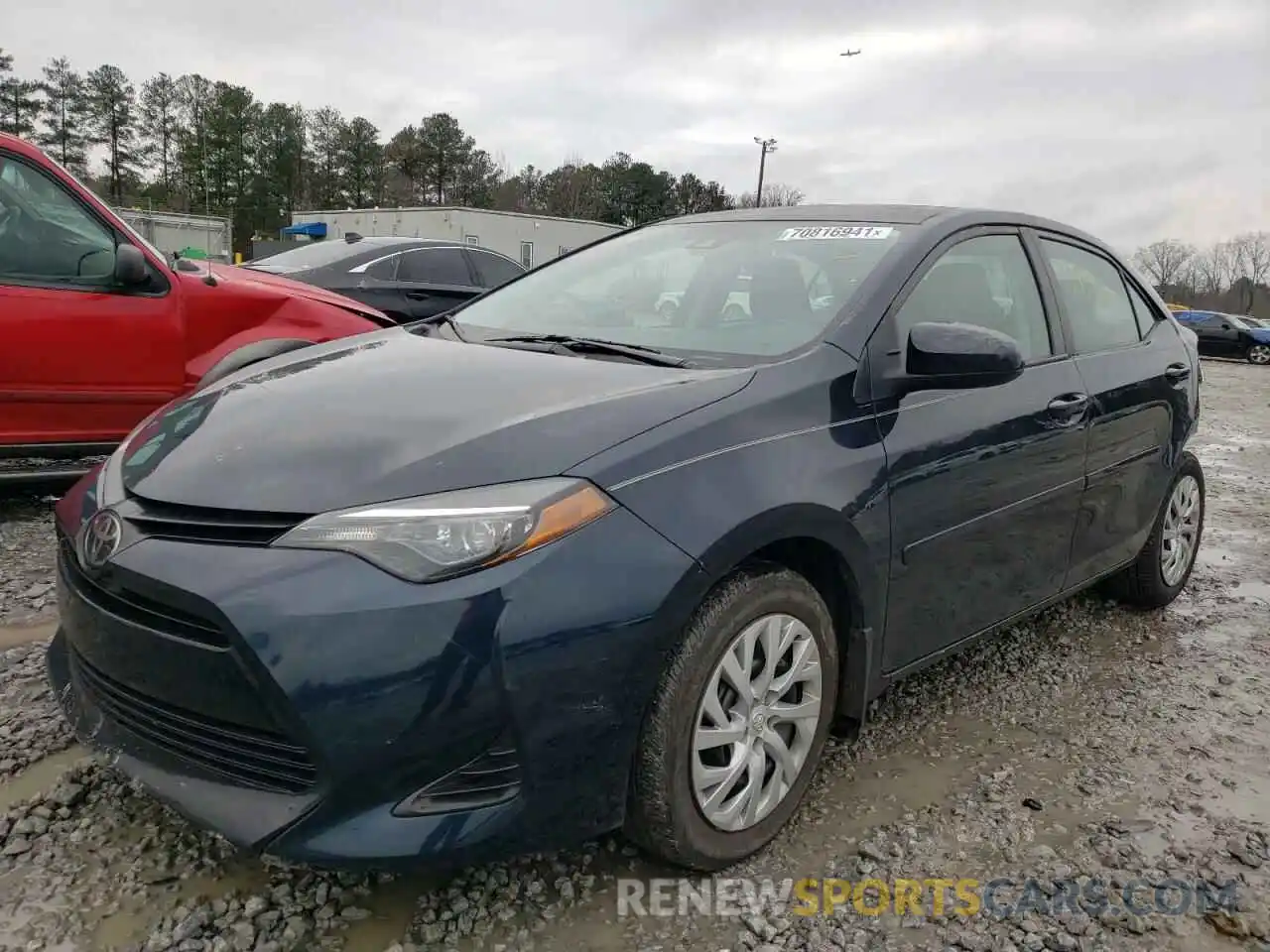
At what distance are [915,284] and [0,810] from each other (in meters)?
2.71

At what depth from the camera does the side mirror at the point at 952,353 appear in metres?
2.45

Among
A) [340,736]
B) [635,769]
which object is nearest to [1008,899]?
[635,769]

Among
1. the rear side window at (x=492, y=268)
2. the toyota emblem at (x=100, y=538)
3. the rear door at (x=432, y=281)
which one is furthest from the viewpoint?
the rear side window at (x=492, y=268)

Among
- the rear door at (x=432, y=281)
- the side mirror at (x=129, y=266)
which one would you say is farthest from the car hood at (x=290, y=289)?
the rear door at (x=432, y=281)

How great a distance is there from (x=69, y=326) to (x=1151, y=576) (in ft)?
15.9

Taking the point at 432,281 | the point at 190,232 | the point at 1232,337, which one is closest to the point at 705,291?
the point at 432,281

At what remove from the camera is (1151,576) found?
4.04m

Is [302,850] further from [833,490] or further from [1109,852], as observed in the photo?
[1109,852]

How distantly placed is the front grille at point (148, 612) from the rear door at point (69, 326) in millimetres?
2625

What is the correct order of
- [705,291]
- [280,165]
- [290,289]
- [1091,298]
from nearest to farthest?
[705,291]
[1091,298]
[290,289]
[280,165]

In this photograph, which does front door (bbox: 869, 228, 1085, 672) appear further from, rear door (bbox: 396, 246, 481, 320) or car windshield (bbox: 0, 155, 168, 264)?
rear door (bbox: 396, 246, 481, 320)

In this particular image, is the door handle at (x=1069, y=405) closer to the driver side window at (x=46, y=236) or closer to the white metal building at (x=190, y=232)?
the driver side window at (x=46, y=236)

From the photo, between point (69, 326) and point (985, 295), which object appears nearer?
point (985, 295)

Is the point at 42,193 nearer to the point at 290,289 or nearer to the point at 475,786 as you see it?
the point at 290,289
